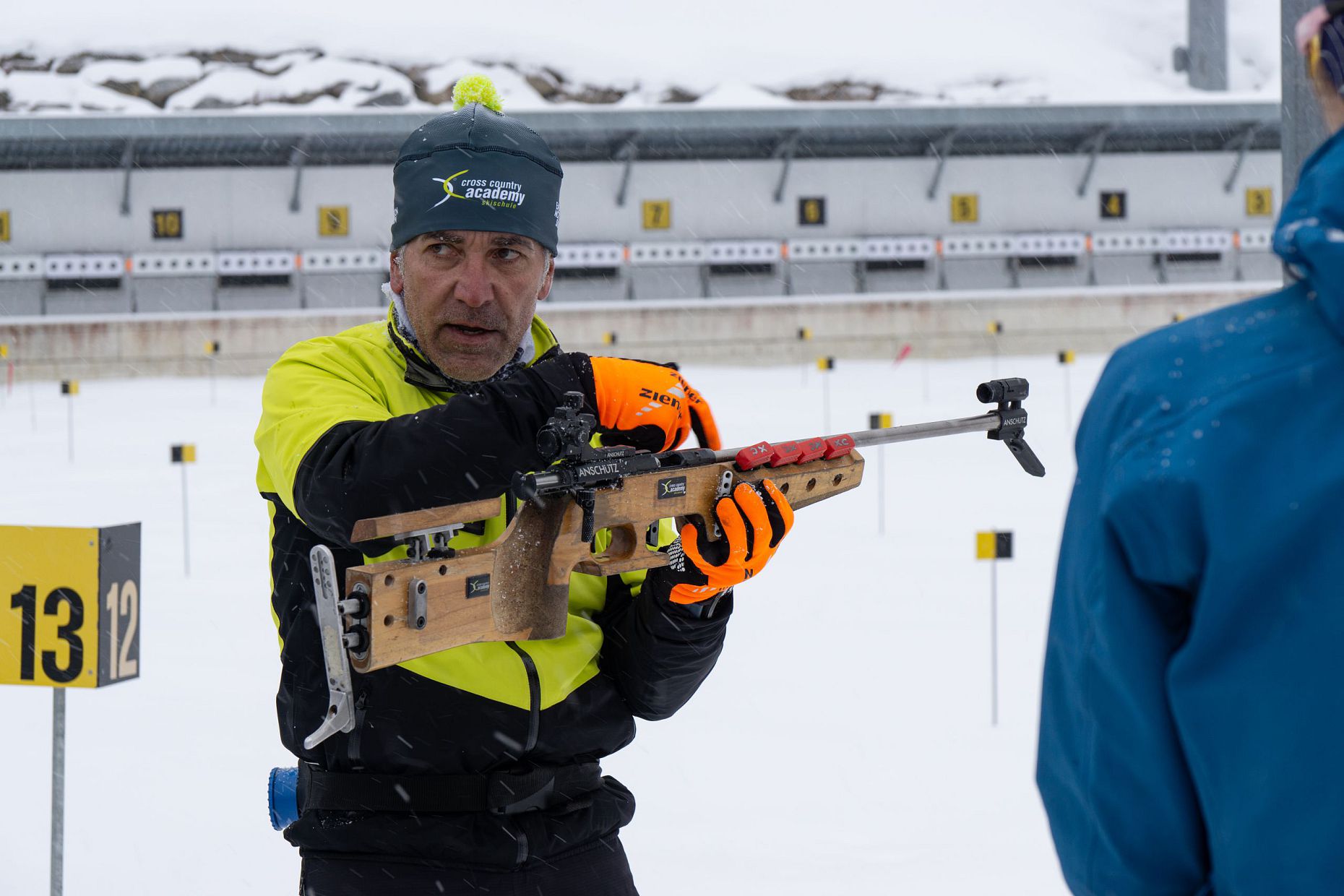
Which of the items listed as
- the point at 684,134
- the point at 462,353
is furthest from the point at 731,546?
the point at 684,134

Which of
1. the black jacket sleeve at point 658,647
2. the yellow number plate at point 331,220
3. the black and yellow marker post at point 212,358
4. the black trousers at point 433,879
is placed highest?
the yellow number plate at point 331,220

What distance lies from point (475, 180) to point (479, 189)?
0.02 meters

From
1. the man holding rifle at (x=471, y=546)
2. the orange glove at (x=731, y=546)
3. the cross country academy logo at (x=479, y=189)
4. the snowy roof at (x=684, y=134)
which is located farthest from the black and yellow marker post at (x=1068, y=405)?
the cross country academy logo at (x=479, y=189)

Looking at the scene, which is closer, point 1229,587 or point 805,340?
point 1229,587

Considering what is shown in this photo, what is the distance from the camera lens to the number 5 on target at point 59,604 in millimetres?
3275

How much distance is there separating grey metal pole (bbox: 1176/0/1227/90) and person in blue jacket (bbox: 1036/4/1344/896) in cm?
3392

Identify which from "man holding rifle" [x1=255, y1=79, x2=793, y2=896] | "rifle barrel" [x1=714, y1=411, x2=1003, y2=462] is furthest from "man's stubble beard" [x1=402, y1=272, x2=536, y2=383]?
"rifle barrel" [x1=714, y1=411, x2=1003, y2=462]

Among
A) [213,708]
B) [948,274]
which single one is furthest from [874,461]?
[948,274]

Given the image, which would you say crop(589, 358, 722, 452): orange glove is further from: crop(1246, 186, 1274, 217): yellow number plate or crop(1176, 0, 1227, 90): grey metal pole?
crop(1176, 0, 1227, 90): grey metal pole

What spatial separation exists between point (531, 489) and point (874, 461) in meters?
11.2

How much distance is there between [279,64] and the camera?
33.5 metres

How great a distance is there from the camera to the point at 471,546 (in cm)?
185

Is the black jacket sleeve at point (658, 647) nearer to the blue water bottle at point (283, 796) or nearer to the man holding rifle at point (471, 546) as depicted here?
the man holding rifle at point (471, 546)

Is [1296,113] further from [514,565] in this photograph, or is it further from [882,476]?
[882,476]
